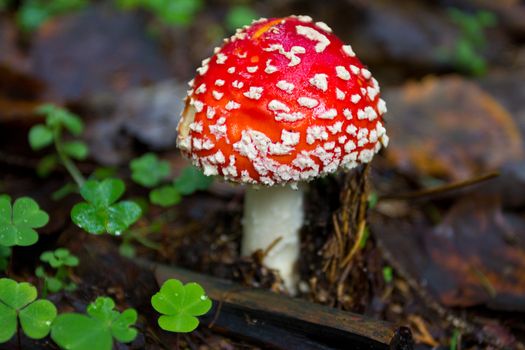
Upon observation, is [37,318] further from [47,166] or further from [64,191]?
[47,166]

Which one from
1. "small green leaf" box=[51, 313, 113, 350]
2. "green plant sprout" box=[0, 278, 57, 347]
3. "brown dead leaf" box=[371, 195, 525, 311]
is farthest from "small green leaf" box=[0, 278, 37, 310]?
"brown dead leaf" box=[371, 195, 525, 311]

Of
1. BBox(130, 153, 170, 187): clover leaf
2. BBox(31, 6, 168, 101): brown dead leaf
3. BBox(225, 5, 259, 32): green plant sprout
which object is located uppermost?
BBox(225, 5, 259, 32): green plant sprout

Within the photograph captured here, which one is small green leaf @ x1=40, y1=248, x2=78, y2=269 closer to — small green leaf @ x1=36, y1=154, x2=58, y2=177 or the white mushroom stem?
the white mushroom stem

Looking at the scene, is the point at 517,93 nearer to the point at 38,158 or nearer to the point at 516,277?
the point at 516,277

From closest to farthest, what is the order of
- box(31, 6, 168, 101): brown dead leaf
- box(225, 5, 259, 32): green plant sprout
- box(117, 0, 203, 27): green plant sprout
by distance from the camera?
box(31, 6, 168, 101): brown dead leaf → box(117, 0, 203, 27): green plant sprout → box(225, 5, 259, 32): green plant sprout

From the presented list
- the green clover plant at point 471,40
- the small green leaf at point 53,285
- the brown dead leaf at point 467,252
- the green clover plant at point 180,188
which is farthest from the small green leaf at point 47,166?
the green clover plant at point 471,40
